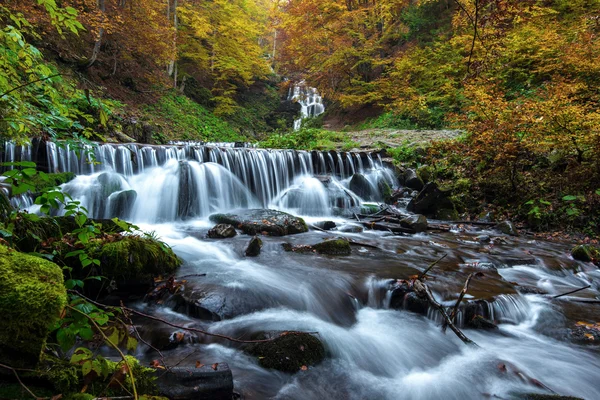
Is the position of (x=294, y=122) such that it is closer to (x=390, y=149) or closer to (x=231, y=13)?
(x=231, y=13)

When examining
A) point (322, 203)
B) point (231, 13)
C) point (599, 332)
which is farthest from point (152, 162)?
point (231, 13)

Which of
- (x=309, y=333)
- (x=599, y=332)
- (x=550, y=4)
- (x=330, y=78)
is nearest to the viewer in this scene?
(x=309, y=333)

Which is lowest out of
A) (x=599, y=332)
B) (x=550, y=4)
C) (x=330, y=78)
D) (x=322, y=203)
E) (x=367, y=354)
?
→ (x=367, y=354)

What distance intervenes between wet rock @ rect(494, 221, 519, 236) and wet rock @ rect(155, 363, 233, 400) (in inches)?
322

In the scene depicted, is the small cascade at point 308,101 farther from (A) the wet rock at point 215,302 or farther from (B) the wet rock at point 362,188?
(A) the wet rock at point 215,302

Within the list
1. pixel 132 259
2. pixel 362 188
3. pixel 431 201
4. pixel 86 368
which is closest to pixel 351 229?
pixel 431 201

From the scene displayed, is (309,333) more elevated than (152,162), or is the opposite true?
(152,162)

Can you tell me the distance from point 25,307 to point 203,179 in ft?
27.9

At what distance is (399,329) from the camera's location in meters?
3.89

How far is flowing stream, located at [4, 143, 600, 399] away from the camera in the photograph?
302 cm

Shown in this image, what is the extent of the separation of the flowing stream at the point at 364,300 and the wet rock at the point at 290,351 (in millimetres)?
77

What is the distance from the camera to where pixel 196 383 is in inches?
82.7

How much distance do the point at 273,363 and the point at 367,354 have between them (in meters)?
1.13

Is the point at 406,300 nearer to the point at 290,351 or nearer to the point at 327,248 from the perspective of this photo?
the point at 290,351
